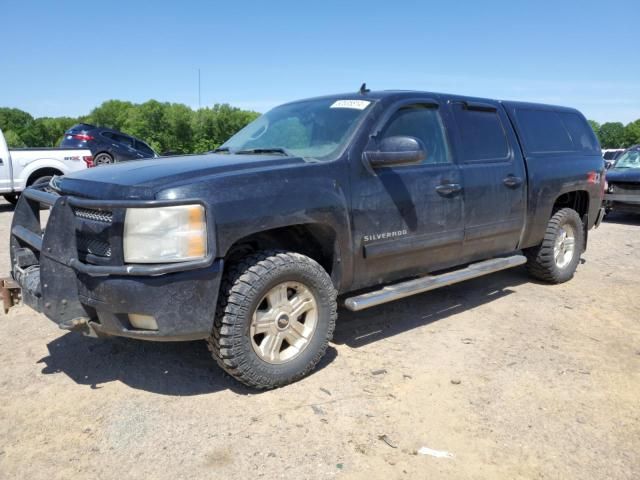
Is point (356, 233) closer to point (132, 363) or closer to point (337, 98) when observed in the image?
point (337, 98)

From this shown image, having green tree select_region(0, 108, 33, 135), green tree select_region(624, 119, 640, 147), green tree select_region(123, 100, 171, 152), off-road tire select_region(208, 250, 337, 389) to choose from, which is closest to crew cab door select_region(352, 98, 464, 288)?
off-road tire select_region(208, 250, 337, 389)

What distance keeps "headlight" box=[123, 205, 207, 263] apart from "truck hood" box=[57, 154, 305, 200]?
11 cm

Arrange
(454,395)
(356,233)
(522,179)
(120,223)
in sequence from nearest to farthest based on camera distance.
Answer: (120,223) → (454,395) → (356,233) → (522,179)

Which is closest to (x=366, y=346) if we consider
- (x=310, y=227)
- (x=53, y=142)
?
(x=310, y=227)

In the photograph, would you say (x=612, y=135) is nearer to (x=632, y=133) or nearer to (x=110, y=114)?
(x=632, y=133)

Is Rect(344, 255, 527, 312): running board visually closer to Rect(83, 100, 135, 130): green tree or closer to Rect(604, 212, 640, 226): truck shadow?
Rect(604, 212, 640, 226): truck shadow

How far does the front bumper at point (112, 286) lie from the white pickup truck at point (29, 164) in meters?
9.31

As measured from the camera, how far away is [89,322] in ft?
10.1

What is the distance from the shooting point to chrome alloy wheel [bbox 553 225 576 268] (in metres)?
5.86

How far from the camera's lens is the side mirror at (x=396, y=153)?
3.68 metres

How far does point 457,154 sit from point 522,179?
0.97m

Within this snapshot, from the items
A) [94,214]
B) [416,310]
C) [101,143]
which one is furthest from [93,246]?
[101,143]

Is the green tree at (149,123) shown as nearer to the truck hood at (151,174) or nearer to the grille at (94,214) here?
the truck hood at (151,174)

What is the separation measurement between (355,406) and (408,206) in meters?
1.53
